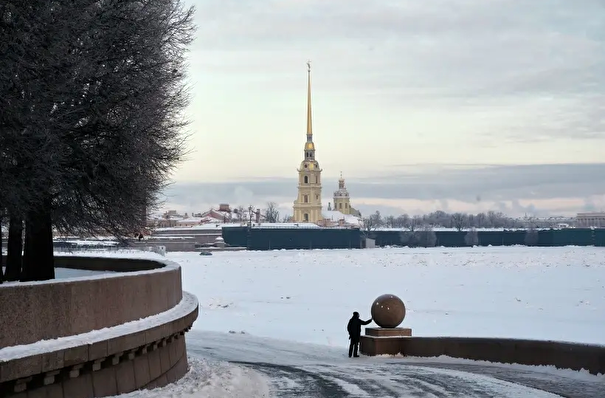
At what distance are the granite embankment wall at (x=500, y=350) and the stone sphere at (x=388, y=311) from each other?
1.62 feet

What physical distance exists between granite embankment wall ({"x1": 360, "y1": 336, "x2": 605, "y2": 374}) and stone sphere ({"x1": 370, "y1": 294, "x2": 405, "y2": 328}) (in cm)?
49

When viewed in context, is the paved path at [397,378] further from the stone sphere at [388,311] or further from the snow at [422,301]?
the snow at [422,301]

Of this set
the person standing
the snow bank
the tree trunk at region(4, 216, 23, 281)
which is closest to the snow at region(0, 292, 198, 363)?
the snow bank

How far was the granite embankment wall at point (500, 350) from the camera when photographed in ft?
56.3

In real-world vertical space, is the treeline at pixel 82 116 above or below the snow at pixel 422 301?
above

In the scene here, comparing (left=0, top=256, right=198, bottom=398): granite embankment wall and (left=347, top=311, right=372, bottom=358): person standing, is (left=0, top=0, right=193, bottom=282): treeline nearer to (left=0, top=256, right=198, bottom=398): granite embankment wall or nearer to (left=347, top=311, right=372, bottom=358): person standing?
(left=0, top=256, right=198, bottom=398): granite embankment wall

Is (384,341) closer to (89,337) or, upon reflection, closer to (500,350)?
(500,350)

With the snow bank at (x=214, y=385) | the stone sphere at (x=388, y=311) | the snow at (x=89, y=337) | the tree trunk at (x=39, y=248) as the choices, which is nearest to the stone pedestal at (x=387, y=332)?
the stone sphere at (x=388, y=311)

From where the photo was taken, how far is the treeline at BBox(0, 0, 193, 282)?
13.9 meters

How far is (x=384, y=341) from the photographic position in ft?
73.5

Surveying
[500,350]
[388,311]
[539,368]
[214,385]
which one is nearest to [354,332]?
[388,311]

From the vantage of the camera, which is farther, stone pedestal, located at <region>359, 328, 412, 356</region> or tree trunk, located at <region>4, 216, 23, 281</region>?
stone pedestal, located at <region>359, 328, 412, 356</region>

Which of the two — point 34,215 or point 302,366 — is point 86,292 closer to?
point 34,215

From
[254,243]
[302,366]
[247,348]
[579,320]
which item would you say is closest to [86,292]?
[302,366]
